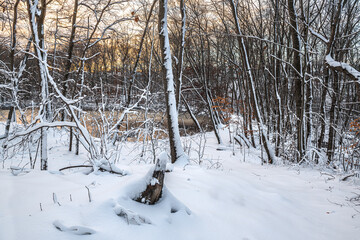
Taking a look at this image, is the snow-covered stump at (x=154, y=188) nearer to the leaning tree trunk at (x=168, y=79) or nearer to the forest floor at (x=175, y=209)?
the forest floor at (x=175, y=209)

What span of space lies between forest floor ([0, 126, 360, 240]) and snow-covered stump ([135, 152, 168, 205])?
6 cm

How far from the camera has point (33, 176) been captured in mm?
2398

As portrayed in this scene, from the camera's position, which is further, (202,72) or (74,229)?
(202,72)

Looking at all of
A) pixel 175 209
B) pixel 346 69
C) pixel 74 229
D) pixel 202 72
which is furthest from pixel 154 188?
pixel 202 72

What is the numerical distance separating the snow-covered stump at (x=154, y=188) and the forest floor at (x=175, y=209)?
2.3 inches

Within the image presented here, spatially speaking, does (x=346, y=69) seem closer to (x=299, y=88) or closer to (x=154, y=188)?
(x=154, y=188)

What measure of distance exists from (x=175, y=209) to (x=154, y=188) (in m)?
0.30

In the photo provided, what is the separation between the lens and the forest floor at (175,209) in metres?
1.53

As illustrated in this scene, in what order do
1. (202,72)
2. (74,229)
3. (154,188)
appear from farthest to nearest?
(202,72) < (154,188) < (74,229)

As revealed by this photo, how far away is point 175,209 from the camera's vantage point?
2.10 m

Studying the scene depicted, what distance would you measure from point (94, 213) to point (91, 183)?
2.28 feet

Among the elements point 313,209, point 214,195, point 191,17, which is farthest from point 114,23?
point 313,209

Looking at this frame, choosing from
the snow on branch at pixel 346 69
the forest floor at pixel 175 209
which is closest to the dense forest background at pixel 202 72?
the snow on branch at pixel 346 69

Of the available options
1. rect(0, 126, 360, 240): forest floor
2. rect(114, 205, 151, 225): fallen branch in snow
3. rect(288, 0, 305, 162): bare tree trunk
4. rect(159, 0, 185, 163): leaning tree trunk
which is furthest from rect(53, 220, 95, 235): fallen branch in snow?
rect(288, 0, 305, 162): bare tree trunk
